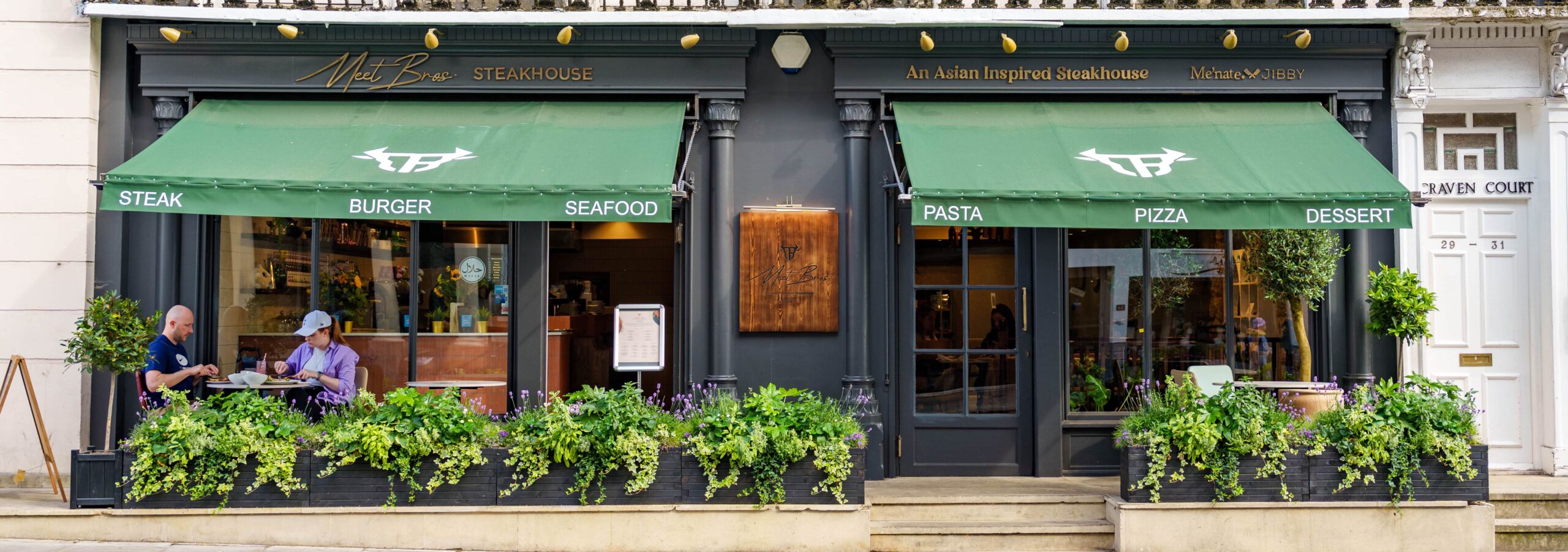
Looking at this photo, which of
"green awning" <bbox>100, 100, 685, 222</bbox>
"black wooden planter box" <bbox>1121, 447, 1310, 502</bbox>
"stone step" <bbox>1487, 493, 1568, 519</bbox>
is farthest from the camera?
"stone step" <bbox>1487, 493, 1568, 519</bbox>

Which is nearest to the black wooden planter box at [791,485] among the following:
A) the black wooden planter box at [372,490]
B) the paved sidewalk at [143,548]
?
the black wooden planter box at [372,490]

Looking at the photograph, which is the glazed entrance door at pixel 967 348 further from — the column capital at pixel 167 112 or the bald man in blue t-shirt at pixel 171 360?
the column capital at pixel 167 112

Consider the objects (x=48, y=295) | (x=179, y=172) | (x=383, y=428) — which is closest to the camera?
(x=383, y=428)

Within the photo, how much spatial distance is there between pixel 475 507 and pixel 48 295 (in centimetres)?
472

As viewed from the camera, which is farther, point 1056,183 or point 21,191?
point 21,191

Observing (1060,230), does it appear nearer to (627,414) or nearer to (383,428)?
(627,414)

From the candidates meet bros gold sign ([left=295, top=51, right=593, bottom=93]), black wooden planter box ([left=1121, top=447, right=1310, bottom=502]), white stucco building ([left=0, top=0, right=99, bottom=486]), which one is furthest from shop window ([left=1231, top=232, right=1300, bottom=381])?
white stucco building ([left=0, top=0, right=99, bottom=486])

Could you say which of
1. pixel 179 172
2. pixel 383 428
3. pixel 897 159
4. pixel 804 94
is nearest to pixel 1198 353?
pixel 897 159

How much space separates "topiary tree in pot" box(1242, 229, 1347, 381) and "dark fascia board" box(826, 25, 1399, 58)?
5.43 feet

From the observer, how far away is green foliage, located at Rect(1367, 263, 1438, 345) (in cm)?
868

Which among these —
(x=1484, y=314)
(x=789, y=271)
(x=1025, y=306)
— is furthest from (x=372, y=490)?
(x=1484, y=314)

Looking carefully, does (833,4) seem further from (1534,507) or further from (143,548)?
(1534,507)

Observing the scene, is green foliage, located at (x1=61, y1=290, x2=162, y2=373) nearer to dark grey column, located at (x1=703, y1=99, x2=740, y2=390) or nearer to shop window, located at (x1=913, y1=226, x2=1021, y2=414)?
dark grey column, located at (x1=703, y1=99, x2=740, y2=390)

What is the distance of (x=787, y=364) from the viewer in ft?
30.3
